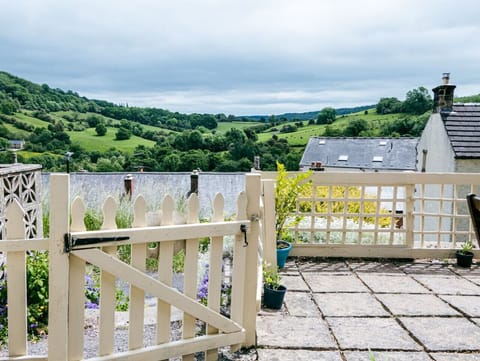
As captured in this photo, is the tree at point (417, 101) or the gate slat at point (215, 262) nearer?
the gate slat at point (215, 262)

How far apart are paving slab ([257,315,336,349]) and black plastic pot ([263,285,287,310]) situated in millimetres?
137

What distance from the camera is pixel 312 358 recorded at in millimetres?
2412

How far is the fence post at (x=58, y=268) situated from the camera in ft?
6.09

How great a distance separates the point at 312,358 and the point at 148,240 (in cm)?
126

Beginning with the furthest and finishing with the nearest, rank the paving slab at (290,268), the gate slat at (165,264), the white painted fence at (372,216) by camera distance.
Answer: the white painted fence at (372,216) → the paving slab at (290,268) → the gate slat at (165,264)

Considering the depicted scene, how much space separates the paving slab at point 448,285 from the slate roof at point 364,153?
21.8 meters

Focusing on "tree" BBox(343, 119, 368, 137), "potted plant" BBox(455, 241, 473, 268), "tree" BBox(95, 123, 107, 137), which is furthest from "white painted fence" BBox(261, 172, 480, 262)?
"tree" BBox(343, 119, 368, 137)

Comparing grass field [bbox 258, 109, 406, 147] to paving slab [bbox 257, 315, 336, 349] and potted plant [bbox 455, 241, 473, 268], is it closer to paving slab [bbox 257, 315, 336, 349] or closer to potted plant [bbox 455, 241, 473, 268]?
potted plant [bbox 455, 241, 473, 268]

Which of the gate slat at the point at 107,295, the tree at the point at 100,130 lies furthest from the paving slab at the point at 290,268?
the tree at the point at 100,130

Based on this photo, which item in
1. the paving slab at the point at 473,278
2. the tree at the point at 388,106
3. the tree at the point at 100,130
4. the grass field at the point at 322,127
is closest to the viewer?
the paving slab at the point at 473,278

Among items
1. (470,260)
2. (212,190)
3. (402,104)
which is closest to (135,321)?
(470,260)

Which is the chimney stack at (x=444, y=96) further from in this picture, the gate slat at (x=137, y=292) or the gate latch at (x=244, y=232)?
the gate slat at (x=137, y=292)

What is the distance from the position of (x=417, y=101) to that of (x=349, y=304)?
114 feet

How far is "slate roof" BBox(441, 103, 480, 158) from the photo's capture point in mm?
9445
